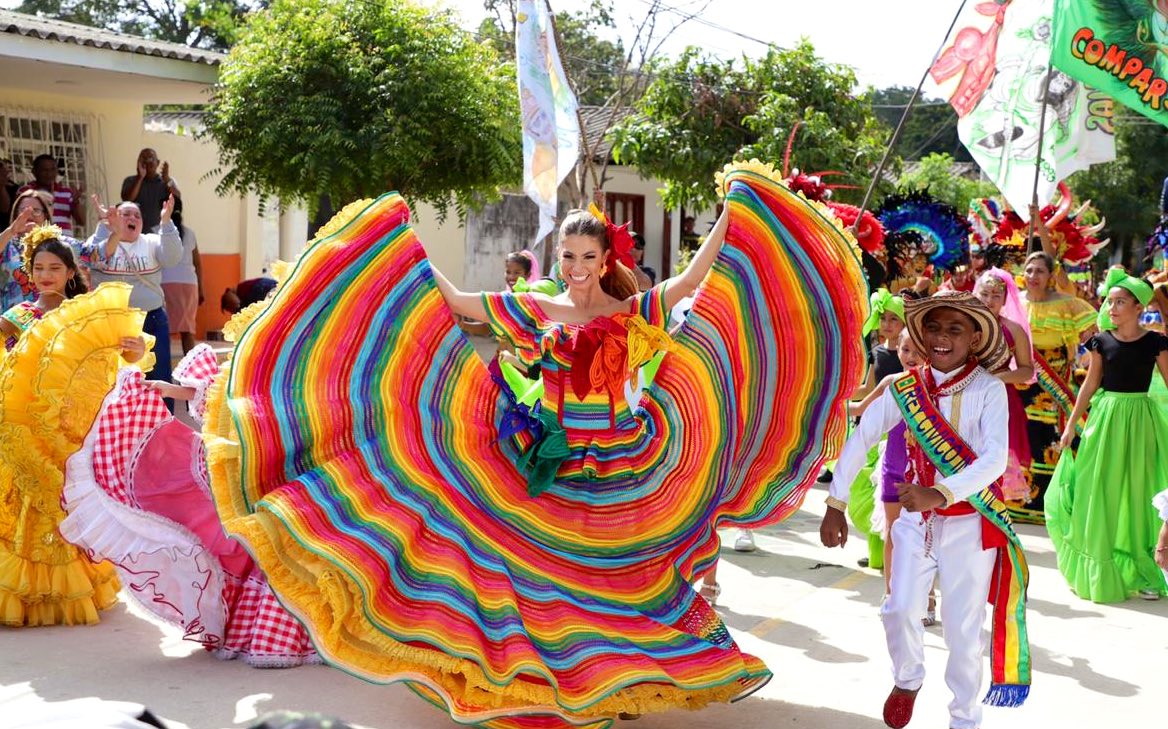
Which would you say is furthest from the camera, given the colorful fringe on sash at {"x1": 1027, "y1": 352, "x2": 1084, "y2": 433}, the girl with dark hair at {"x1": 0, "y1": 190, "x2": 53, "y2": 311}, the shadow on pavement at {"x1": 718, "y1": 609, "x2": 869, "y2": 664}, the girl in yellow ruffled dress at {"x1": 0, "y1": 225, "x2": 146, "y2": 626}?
the colorful fringe on sash at {"x1": 1027, "y1": 352, "x2": 1084, "y2": 433}

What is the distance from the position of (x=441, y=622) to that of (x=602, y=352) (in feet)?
4.32

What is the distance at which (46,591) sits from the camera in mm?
6516

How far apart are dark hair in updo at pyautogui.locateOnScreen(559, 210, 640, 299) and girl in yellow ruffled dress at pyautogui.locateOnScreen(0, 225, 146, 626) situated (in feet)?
7.14

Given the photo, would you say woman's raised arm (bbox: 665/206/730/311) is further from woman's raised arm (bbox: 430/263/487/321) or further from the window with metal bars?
the window with metal bars

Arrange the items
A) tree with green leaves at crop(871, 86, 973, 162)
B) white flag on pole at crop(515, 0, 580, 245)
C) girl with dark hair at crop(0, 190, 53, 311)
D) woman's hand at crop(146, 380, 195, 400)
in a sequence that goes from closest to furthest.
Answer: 1. woman's hand at crop(146, 380, 195, 400)
2. girl with dark hair at crop(0, 190, 53, 311)
3. white flag on pole at crop(515, 0, 580, 245)
4. tree with green leaves at crop(871, 86, 973, 162)

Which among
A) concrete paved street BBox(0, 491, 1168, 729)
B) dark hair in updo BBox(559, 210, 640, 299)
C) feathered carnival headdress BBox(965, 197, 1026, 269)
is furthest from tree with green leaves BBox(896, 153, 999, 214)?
dark hair in updo BBox(559, 210, 640, 299)

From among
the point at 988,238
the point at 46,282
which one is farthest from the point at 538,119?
the point at 988,238

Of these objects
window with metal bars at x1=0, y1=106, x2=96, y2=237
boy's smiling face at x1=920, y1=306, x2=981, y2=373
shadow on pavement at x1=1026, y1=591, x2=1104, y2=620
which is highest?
window with metal bars at x1=0, y1=106, x2=96, y2=237

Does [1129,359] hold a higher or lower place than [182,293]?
higher

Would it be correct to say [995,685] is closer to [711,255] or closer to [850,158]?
[711,255]

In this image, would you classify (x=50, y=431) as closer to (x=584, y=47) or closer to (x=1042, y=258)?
(x=1042, y=258)

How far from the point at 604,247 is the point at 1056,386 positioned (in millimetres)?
5462

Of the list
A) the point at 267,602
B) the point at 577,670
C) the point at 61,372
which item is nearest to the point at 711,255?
the point at 577,670

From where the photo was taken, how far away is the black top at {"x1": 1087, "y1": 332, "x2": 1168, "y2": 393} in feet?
26.5
